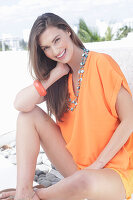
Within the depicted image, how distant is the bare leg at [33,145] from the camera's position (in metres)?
1.72

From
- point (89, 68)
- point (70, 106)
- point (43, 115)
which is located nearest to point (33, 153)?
point (43, 115)

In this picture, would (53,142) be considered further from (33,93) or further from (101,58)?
(101,58)

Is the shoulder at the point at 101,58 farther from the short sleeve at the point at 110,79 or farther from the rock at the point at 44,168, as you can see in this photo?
the rock at the point at 44,168

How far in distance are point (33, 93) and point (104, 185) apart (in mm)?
701

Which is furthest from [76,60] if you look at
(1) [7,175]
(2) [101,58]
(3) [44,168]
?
(3) [44,168]

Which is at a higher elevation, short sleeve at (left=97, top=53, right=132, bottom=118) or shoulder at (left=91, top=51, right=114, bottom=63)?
shoulder at (left=91, top=51, right=114, bottom=63)

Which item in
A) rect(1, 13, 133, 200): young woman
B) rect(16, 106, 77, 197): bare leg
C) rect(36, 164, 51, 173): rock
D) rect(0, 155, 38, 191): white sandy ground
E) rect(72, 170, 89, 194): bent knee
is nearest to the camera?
rect(72, 170, 89, 194): bent knee

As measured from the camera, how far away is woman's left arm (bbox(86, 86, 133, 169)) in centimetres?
157

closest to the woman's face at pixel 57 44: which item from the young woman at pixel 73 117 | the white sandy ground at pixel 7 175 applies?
the young woman at pixel 73 117

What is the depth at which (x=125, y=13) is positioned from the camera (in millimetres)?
52219

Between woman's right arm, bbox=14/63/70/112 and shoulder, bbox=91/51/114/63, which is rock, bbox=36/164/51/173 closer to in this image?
woman's right arm, bbox=14/63/70/112

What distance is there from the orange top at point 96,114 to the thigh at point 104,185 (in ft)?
0.40

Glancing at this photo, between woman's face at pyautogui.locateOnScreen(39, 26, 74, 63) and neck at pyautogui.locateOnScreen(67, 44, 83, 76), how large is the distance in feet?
Result: 0.27

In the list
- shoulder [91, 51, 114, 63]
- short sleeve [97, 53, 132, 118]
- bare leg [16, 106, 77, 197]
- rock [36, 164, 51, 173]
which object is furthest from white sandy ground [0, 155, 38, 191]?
shoulder [91, 51, 114, 63]
